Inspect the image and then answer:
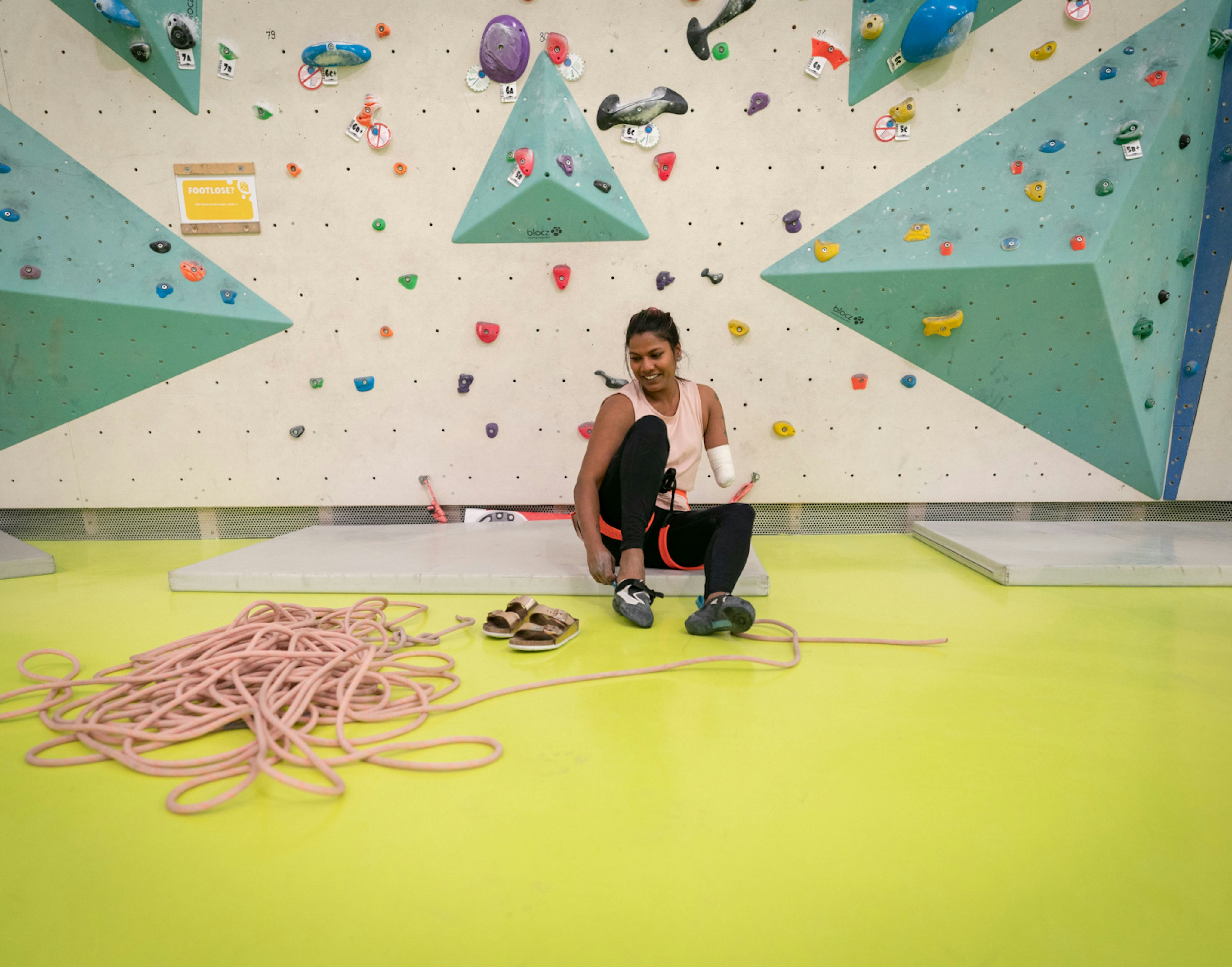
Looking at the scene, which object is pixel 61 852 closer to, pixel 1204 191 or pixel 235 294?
pixel 235 294

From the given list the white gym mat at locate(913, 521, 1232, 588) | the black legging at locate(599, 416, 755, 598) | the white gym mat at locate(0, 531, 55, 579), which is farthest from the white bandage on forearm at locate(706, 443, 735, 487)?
the white gym mat at locate(0, 531, 55, 579)

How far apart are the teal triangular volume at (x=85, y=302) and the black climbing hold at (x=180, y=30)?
0.64 metres

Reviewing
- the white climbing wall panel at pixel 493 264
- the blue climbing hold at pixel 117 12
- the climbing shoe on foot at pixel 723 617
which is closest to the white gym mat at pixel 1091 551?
the white climbing wall panel at pixel 493 264

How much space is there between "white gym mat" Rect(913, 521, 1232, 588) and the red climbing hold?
1.78 metres

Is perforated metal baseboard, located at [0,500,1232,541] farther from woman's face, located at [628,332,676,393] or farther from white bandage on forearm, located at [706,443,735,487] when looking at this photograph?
woman's face, located at [628,332,676,393]

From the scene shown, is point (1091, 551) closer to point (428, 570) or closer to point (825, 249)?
point (825, 249)

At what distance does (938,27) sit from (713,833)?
111 inches

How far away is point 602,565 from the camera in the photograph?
1734 millimetres

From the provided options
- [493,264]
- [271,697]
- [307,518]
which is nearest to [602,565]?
[271,697]

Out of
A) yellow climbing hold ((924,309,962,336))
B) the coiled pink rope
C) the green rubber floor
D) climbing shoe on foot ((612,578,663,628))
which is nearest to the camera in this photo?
the green rubber floor

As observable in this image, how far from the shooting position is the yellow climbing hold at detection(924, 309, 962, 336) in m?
2.63

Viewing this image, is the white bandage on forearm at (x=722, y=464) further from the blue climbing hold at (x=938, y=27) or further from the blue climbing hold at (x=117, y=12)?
the blue climbing hold at (x=117, y=12)

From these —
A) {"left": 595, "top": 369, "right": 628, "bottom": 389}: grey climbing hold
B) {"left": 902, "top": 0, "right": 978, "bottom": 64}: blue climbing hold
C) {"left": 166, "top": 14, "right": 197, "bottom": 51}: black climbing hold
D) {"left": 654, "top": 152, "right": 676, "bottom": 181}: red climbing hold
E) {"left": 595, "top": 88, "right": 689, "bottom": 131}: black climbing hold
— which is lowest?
{"left": 595, "top": 369, "right": 628, "bottom": 389}: grey climbing hold

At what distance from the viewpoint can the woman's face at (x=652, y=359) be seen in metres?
1.80
